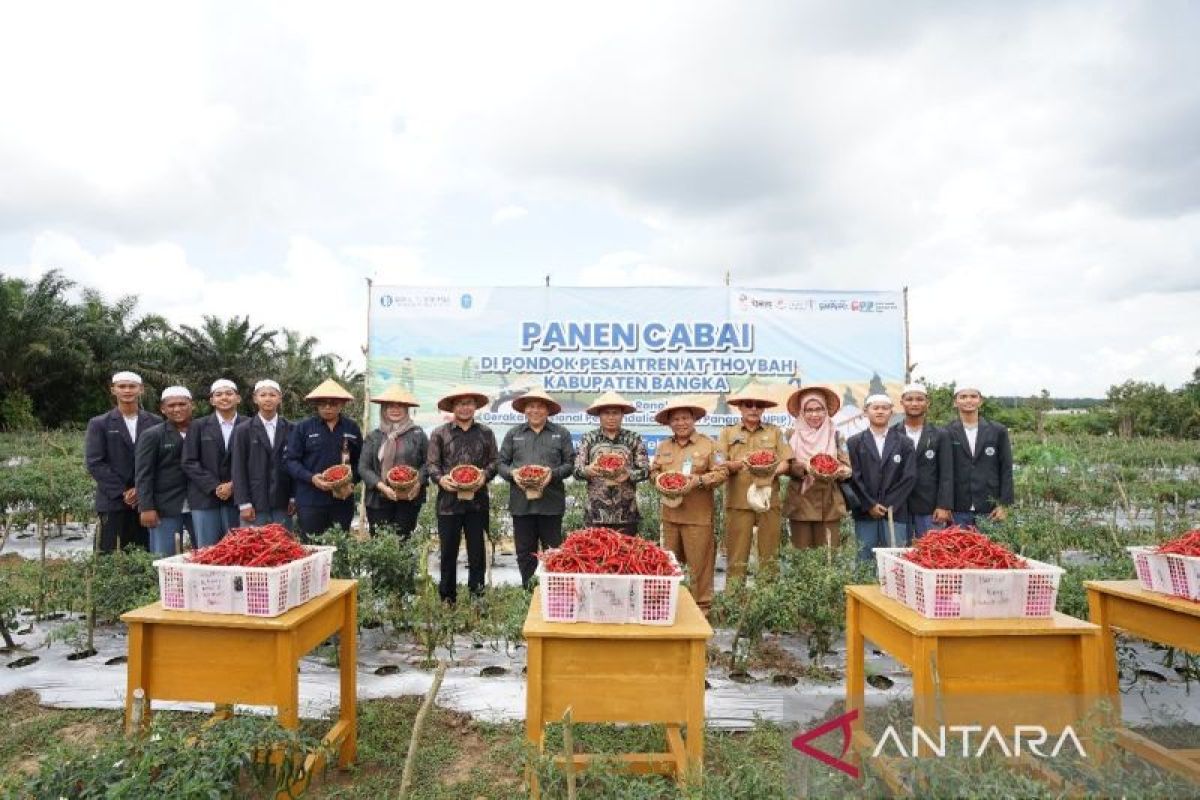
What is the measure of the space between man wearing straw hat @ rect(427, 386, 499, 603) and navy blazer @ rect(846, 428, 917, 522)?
2.75 meters

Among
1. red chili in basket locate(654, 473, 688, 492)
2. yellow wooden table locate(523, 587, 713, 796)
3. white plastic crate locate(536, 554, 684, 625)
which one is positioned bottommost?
yellow wooden table locate(523, 587, 713, 796)

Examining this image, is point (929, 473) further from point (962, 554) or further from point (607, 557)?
point (607, 557)

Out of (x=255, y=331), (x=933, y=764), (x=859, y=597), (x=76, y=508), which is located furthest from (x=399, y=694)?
(x=255, y=331)

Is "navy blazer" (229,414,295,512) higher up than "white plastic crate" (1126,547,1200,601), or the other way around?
"navy blazer" (229,414,295,512)

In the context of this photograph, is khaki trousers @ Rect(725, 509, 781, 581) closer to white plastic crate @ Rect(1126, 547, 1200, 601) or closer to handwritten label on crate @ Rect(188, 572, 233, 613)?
white plastic crate @ Rect(1126, 547, 1200, 601)

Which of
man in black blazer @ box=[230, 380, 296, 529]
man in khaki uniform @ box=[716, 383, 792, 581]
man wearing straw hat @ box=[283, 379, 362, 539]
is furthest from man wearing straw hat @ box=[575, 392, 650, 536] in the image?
man in black blazer @ box=[230, 380, 296, 529]

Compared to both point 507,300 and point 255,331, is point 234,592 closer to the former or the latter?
point 507,300

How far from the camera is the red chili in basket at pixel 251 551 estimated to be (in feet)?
10.5

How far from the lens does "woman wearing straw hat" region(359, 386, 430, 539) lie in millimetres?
5812

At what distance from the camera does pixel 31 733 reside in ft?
12.9

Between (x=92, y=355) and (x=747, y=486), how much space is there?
26420 millimetres

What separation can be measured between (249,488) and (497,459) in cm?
185

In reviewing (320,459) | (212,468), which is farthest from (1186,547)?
(212,468)

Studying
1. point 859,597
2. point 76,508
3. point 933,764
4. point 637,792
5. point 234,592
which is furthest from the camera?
point 76,508
